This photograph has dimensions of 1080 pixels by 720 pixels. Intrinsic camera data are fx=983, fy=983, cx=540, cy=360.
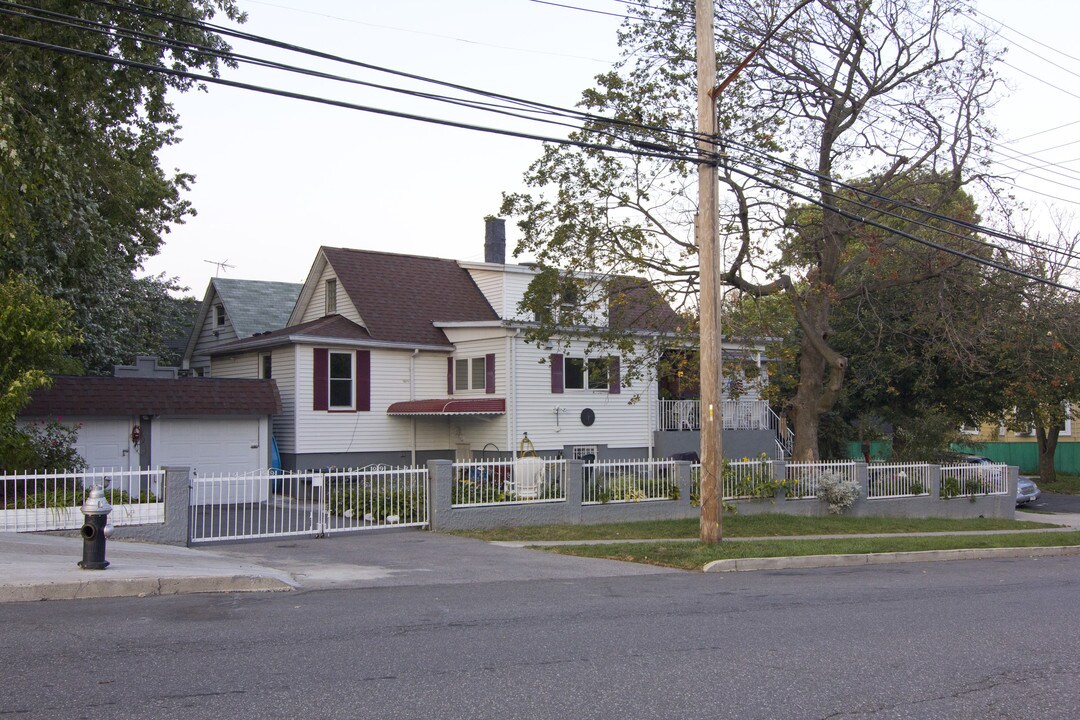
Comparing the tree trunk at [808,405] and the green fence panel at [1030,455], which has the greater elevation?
the tree trunk at [808,405]

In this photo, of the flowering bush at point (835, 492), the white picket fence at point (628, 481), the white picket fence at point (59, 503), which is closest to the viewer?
the white picket fence at point (59, 503)

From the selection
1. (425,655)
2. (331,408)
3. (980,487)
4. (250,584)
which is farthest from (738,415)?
(425,655)

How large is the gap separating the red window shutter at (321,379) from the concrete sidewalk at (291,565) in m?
8.92

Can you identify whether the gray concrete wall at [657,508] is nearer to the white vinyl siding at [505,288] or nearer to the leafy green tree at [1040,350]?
the leafy green tree at [1040,350]

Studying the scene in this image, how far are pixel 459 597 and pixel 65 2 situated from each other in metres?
11.2

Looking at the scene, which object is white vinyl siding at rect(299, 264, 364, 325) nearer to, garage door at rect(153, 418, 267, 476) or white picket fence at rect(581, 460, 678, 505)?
garage door at rect(153, 418, 267, 476)

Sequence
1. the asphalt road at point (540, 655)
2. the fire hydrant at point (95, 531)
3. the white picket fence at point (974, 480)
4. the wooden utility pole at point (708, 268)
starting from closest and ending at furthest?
the asphalt road at point (540, 655), the fire hydrant at point (95, 531), the wooden utility pole at point (708, 268), the white picket fence at point (974, 480)

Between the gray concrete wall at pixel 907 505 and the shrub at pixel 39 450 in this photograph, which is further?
the gray concrete wall at pixel 907 505

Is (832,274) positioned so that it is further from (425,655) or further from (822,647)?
(425,655)

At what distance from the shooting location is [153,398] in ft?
69.9

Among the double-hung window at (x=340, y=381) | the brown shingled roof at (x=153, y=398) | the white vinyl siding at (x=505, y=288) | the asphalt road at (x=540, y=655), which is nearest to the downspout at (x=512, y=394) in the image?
the white vinyl siding at (x=505, y=288)

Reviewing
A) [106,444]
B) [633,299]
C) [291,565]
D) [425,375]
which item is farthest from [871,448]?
[291,565]

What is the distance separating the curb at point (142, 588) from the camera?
9820mm

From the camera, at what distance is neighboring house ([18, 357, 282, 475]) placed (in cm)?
2019
